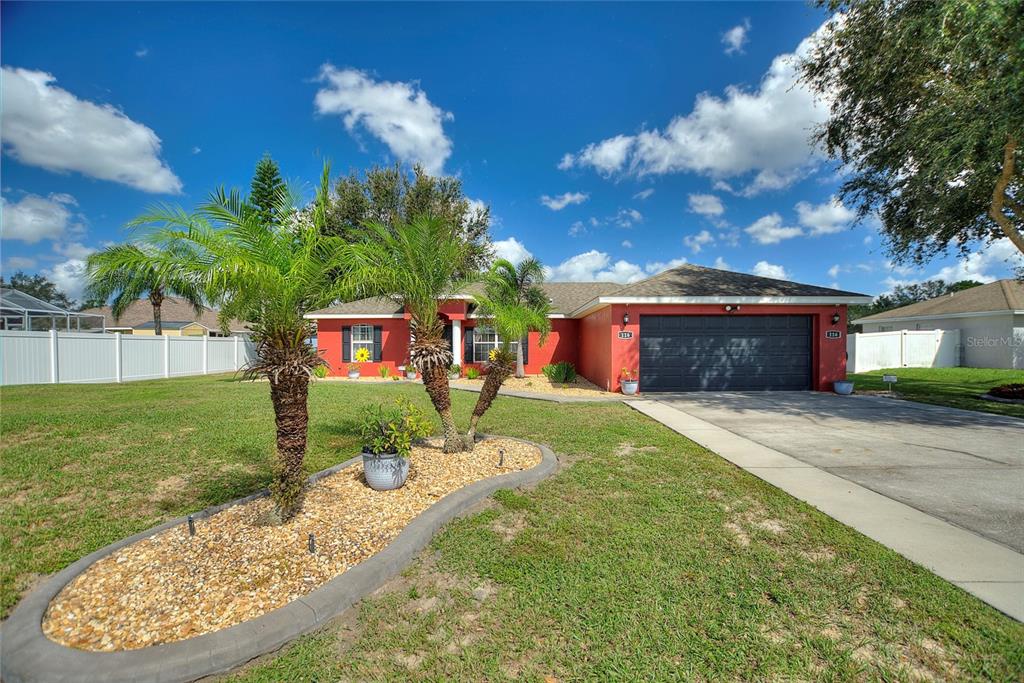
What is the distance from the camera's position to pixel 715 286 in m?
12.9

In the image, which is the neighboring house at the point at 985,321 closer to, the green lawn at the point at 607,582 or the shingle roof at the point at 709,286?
the shingle roof at the point at 709,286

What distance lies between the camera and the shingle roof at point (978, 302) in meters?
19.8

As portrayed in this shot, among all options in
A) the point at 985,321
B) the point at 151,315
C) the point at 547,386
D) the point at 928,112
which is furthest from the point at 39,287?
the point at 985,321

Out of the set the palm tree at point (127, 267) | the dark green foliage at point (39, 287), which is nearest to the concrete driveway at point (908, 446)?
the palm tree at point (127, 267)

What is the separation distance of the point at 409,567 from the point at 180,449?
543 centimetres

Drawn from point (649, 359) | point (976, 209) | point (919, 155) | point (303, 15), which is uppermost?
point (303, 15)

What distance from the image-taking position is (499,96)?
14344mm

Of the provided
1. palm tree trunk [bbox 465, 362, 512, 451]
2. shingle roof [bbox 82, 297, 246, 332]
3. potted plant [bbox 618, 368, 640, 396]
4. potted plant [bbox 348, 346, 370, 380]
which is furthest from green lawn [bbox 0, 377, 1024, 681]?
shingle roof [bbox 82, 297, 246, 332]

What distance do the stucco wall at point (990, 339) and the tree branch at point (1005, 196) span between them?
13.9 meters

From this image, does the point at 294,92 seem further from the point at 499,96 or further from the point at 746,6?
the point at 746,6

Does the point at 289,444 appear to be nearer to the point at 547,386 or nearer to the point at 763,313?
the point at 547,386

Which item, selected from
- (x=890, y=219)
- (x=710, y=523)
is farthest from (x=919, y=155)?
(x=710, y=523)

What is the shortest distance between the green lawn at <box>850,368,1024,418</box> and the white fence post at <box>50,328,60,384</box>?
26104 mm

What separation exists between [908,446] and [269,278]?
911 cm
